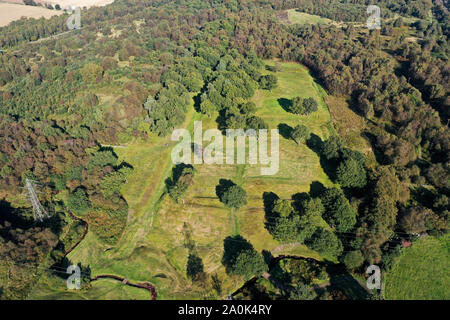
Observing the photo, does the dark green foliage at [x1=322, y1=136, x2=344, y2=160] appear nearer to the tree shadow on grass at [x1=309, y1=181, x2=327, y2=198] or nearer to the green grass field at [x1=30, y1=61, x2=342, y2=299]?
the green grass field at [x1=30, y1=61, x2=342, y2=299]

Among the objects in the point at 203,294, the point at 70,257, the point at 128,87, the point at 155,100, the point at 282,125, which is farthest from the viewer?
the point at 128,87

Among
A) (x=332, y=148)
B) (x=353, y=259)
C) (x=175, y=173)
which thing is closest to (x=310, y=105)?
(x=332, y=148)

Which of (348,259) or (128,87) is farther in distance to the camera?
(128,87)

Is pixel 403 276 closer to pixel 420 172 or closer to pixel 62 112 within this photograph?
pixel 420 172

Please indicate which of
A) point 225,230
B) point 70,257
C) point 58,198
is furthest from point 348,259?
point 58,198

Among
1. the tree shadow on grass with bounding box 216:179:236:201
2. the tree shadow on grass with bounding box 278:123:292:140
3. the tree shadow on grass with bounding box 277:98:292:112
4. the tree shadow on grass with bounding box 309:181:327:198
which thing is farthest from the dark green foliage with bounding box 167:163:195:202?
the tree shadow on grass with bounding box 277:98:292:112

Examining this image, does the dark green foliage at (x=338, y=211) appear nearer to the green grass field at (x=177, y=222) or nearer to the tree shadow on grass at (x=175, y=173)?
the green grass field at (x=177, y=222)
